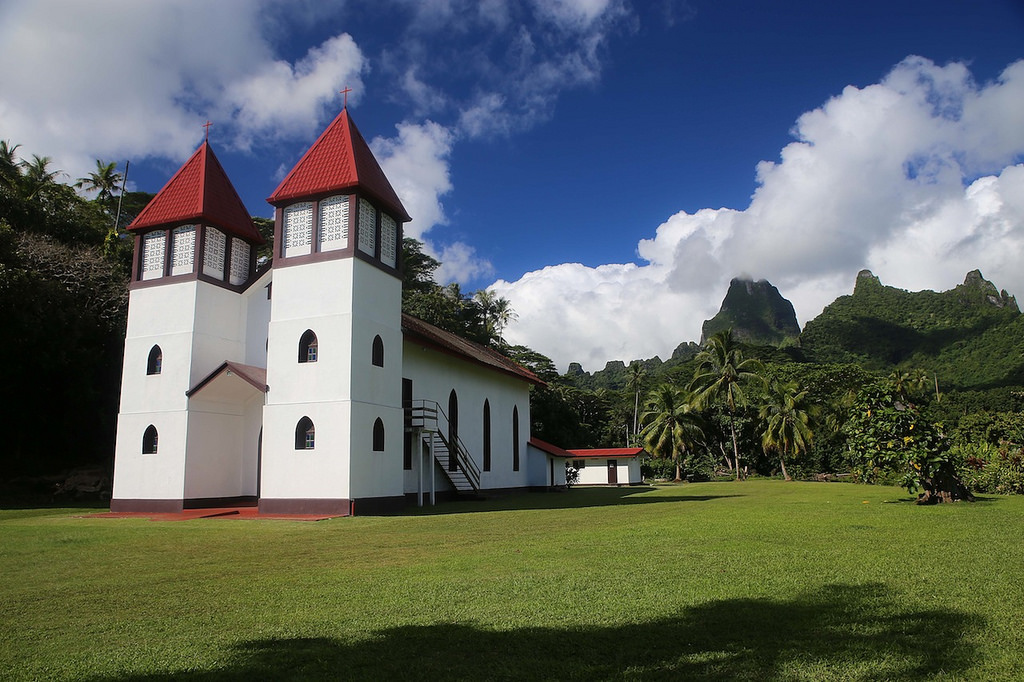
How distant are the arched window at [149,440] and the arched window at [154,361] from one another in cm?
171

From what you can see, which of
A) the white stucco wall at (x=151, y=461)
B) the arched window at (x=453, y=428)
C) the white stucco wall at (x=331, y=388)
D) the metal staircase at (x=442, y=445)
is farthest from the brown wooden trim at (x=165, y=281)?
the arched window at (x=453, y=428)

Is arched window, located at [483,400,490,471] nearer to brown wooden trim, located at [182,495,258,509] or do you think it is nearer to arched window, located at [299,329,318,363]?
brown wooden trim, located at [182,495,258,509]

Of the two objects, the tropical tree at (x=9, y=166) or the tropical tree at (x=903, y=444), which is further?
the tropical tree at (x=9, y=166)

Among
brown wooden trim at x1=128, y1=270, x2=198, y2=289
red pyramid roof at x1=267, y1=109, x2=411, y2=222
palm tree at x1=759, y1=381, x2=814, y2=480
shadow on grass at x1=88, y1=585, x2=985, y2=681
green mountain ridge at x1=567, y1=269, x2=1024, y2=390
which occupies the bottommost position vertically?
shadow on grass at x1=88, y1=585, x2=985, y2=681

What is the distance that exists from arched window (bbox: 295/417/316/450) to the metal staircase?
390 cm

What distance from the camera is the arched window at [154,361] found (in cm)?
2162

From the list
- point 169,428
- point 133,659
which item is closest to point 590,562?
point 133,659

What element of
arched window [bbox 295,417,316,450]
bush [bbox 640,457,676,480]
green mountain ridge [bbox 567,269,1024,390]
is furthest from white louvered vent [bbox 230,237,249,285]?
green mountain ridge [bbox 567,269,1024,390]

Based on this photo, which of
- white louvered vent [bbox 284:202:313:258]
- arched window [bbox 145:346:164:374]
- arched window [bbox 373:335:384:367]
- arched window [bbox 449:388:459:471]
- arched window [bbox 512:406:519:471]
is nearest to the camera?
arched window [bbox 373:335:384:367]

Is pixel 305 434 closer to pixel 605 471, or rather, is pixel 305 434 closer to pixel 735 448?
pixel 605 471

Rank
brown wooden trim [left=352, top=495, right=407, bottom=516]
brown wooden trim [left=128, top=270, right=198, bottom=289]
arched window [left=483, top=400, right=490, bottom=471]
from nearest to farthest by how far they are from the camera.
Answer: brown wooden trim [left=352, top=495, right=407, bottom=516] → brown wooden trim [left=128, top=270, right=198, bottom=289] → arched window [left=483, top=400, right=490, bottom=471]

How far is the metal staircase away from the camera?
22.4 m

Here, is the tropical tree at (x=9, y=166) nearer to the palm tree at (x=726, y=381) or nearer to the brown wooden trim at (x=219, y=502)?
the brown wooden trim at (x=219, y=502)

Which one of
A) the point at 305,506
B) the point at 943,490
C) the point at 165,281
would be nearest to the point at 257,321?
the point at 165,281
